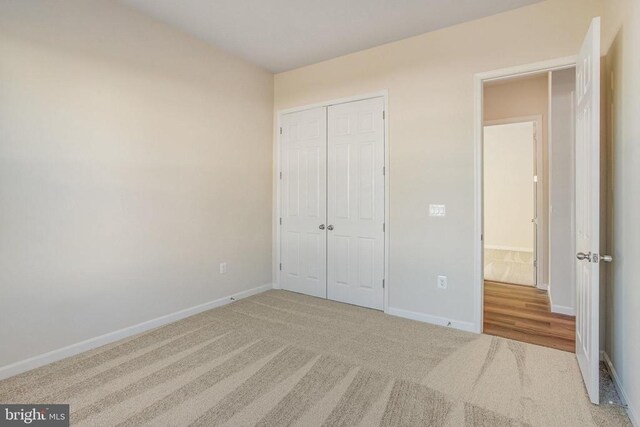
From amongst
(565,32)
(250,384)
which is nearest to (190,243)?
(250,384)

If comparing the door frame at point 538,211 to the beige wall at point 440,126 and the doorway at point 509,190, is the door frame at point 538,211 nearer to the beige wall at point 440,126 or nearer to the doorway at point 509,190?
the beige wall at point 440,126

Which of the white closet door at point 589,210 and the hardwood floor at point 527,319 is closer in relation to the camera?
the white closet door at point 589,210

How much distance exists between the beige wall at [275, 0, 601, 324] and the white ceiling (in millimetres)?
154

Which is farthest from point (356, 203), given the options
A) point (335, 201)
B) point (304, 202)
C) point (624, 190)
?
point (624, 190)

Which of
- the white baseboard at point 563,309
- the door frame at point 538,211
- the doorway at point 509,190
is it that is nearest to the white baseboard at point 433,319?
the white baseboard at point 563,309

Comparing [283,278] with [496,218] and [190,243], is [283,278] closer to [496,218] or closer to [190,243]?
[190,243]

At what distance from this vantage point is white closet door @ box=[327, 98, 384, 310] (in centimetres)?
363

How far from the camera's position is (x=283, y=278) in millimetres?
4465

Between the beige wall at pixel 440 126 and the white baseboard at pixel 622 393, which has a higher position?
the beige wall at pixel 440 126

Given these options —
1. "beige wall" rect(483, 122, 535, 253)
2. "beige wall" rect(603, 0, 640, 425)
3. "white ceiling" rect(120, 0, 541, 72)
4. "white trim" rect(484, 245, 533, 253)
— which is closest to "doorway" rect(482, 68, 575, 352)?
"white trim" rect(484, 245, 533, 253)

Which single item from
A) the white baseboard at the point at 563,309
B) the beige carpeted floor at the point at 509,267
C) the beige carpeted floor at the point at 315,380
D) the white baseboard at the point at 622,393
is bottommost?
the beige carpeted floor at the point at 315,380

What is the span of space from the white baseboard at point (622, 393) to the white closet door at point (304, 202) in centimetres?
263

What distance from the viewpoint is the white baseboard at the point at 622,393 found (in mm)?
1764

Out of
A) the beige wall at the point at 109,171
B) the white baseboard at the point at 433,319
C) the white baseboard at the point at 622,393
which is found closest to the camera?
the white baseboard at the point at 622,393
